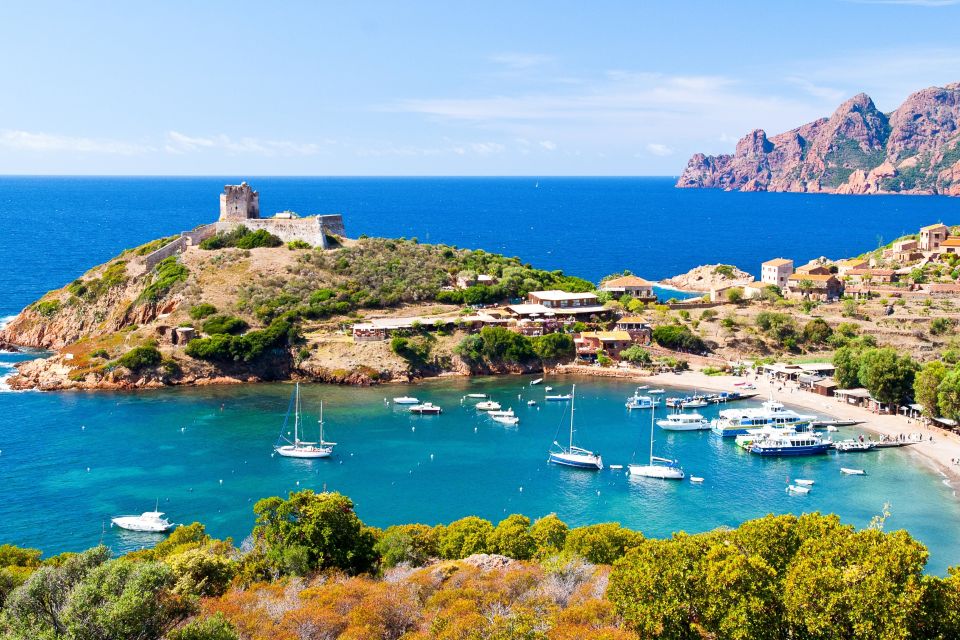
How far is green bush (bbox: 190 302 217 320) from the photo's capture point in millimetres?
77919

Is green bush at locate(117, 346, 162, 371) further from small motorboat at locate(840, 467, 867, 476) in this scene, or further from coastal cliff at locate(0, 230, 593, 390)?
small motorboat at locate(840, 467, 867, 476)

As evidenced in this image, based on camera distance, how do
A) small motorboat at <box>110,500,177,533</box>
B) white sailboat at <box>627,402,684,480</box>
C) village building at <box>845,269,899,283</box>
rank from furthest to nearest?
village building at <box>845,269,899,283</box>, white sailboat at <box>627,402,684,480</box>, small motorboat at <box>110,500,177,533</box>

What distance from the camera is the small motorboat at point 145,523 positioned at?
42.6m

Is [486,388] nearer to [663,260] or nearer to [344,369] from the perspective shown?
[344,369]

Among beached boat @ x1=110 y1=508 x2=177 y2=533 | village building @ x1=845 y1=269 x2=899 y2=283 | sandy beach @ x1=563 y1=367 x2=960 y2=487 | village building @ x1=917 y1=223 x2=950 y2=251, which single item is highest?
village building @ x1=917 y1=223 x2=950 y2=251

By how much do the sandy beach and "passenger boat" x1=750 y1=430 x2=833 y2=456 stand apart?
3.34 m

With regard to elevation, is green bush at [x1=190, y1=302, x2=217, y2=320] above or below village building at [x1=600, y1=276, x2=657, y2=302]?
below

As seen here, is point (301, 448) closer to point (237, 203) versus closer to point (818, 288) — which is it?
point (237, 203)

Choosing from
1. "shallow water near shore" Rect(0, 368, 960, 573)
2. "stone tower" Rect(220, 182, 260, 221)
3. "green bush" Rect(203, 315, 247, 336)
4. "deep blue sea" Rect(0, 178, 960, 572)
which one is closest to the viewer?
"shallow water near shore" Rect(0, 368, 960, 573)

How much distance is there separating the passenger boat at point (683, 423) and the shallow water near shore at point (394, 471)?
83 cm

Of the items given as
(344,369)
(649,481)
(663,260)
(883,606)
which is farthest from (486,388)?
(663,260)

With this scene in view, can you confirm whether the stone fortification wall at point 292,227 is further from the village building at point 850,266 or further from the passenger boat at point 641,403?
the village building at point 850,266

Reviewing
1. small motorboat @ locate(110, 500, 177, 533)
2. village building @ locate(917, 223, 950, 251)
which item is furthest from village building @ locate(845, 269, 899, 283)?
small motorboat @ locate(110, 500, 177, 533)

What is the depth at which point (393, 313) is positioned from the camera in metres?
83.8
